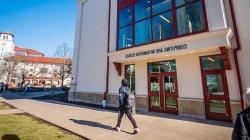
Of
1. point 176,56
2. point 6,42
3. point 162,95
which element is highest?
point 6,42

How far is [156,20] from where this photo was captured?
10047 mm

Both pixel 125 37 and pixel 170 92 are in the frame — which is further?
pixel 125 37

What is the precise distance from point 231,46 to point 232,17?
56.3 inches

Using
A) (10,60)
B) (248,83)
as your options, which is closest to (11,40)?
(10,60)

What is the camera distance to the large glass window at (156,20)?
336 inches

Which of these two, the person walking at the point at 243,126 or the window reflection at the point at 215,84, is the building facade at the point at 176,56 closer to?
the window reflection at the point at 215,84

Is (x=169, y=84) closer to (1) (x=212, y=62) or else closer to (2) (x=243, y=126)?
(1) (x=212, y=62)

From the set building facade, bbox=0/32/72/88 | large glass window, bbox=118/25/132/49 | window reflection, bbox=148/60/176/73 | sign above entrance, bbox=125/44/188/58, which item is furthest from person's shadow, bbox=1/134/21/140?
building facade, bbox=0/32/72/88

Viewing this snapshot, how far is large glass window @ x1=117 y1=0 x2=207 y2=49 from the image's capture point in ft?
28.0

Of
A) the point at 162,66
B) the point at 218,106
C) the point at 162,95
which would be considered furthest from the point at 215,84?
the point at 162,66

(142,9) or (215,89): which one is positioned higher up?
(142,9)

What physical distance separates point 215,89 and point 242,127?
614cm

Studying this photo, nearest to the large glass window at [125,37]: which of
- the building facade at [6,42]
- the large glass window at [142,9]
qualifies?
the large glass window at [142,9]

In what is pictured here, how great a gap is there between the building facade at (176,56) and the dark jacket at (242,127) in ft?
17.5
